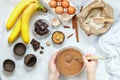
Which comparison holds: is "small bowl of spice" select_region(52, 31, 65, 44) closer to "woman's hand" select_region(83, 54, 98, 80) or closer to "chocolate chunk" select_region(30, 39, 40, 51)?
"chocolate chunk" select_region(30, 39, 40, 51)

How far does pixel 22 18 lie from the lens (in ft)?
→ 5.51

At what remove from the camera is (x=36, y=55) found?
5.58ft

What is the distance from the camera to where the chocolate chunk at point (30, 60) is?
1658mm

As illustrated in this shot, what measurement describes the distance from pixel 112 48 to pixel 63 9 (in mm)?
289

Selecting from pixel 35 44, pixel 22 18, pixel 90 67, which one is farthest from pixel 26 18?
pixel 90 67

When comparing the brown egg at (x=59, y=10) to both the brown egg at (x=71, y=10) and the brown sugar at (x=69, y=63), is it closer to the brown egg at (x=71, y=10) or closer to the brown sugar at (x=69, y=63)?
the brown egg at (x=71, y=10)

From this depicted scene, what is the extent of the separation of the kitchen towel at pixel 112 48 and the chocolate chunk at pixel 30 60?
306 mm

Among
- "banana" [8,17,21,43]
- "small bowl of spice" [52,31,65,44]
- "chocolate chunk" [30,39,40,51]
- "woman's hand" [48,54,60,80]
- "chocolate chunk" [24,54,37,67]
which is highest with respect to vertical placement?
"banana" [8,17,21,43]

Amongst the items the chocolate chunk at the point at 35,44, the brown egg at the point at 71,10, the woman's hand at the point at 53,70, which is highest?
the brown egg at the point at 71,10

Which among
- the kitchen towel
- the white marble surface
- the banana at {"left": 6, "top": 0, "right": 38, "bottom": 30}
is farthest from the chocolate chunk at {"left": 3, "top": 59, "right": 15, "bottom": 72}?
the kitchen towel

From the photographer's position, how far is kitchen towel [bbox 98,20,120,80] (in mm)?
1655

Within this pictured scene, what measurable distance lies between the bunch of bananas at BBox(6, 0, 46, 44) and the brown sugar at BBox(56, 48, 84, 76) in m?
0.18

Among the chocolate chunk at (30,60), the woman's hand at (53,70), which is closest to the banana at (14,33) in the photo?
the chocolate chunk at (30,60)

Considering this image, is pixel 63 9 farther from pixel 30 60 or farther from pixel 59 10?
pixel 30 60
